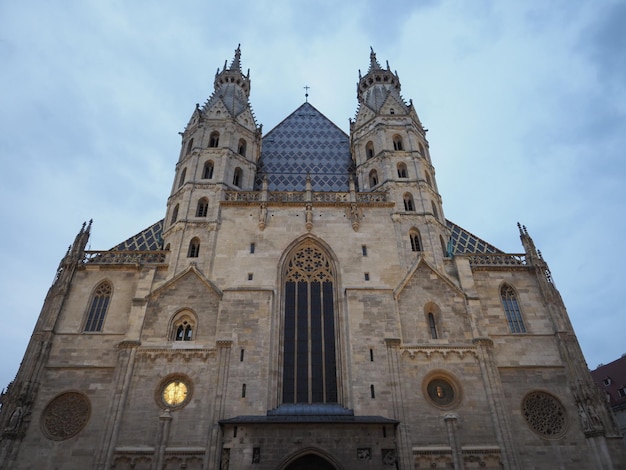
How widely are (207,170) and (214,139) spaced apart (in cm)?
246

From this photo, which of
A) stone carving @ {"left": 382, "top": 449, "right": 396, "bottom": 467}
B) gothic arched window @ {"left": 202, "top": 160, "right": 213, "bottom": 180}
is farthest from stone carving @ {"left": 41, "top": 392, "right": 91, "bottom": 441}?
gothic arched window @ {"left": 202, "top": 160, "right": 213, "bottom": 180}

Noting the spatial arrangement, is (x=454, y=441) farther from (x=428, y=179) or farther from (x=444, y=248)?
(x=428, y=179)

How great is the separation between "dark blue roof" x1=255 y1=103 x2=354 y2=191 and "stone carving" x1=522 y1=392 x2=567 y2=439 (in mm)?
13701

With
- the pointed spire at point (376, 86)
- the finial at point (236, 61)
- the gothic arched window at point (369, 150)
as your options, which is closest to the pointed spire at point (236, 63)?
the finial at point (236, 61)

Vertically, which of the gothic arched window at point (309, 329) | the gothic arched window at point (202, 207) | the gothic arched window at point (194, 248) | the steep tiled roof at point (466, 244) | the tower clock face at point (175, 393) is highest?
the gothic arched window at point (202, 207)

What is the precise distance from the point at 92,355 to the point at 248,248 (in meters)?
7.67

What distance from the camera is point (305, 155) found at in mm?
27375

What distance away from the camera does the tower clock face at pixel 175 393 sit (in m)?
16.4

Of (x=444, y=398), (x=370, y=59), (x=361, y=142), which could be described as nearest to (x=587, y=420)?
(x=444, y=398)

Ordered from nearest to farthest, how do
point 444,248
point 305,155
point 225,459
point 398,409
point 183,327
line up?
point 225,459 < point 398,409 < point 183,327 < point 444,248 < point 305,155

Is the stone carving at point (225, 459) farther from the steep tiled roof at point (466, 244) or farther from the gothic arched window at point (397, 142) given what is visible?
the gothic arched window at point (397, 142)

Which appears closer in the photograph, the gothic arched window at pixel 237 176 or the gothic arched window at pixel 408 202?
the gothic arched window at pixel 408 202

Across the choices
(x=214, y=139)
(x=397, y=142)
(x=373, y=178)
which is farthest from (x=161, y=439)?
(x=397, y=142)

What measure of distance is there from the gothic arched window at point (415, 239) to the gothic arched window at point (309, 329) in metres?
4.24
